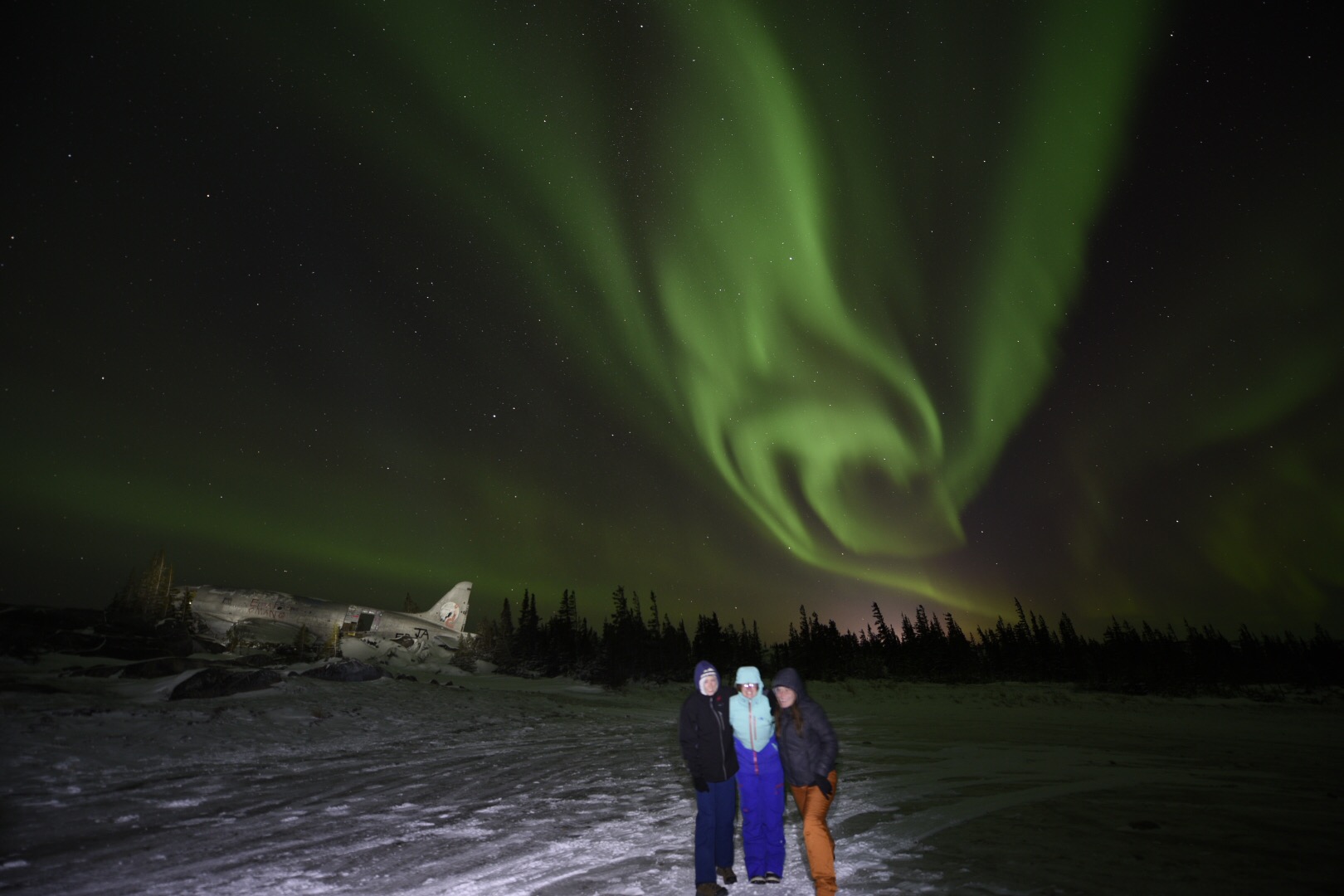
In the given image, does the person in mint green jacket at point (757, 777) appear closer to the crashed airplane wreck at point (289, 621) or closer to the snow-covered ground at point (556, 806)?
the snow-covered ground at point (556, 806)

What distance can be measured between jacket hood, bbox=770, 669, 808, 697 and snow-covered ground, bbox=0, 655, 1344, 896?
1727 millimetres

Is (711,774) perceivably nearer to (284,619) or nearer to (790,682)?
(790,682)

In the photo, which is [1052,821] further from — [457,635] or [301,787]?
[457,635]

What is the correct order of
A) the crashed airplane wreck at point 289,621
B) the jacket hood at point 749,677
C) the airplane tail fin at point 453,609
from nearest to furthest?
1. the jacket hood at point 749,677
2. the crashed airplane wreck at point 289,621
3. the airplane tail fin at point 453,609

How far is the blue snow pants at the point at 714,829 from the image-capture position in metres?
5.31

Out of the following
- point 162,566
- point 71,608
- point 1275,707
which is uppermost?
point 162,566

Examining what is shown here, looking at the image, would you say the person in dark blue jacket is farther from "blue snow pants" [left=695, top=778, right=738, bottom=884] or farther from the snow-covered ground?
the snow-covered ground

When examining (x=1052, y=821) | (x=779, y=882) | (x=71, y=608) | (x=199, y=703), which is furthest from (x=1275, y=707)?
(x=71, y=608)

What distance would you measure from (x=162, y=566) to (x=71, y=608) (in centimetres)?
3047

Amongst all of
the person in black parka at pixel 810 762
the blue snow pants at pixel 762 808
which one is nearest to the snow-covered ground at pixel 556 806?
the blue snow pants at pixel 762 808

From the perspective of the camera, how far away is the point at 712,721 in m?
5.85

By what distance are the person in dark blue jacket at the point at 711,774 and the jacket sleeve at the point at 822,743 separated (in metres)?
0.84

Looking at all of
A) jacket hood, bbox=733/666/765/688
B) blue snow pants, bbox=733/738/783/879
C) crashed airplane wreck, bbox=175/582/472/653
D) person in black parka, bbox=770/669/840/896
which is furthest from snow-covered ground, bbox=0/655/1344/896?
crashed airplane wreck, bbox=175/582/472/653

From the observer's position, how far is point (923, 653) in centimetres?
9325
